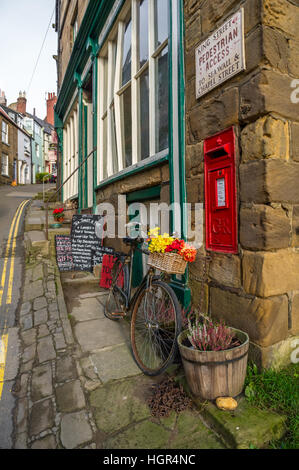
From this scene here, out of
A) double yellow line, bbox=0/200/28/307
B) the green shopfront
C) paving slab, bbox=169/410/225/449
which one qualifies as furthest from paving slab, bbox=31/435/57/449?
double yellow line, bbox=0/200/28/307

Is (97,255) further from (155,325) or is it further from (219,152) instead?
(219,152)

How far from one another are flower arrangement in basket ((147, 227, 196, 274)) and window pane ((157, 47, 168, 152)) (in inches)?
74.8

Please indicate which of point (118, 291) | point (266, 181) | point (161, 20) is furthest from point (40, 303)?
point (161, 20)

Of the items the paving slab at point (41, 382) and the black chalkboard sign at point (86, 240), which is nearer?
the paving slab at point (41, 382)

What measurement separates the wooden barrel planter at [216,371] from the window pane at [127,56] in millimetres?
5079

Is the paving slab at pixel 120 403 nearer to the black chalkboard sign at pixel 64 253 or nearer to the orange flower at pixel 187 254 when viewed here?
the orange flower at pixel 187 254

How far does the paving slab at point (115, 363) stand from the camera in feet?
8.81

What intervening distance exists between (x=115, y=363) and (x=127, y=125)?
14.2 feet

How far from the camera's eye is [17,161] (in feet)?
107

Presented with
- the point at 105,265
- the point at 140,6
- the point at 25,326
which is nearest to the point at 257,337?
the point at 25,326

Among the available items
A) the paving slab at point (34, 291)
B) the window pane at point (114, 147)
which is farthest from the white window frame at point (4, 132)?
the paving slab at point (34, 291)

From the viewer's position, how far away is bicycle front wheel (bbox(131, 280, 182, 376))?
2609 millimetres

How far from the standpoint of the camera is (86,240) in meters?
5.84
